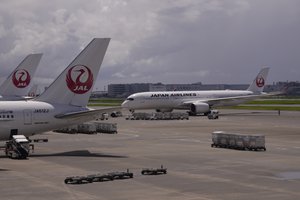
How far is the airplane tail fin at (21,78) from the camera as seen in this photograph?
66.9 m

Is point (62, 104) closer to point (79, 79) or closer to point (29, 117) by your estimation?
point (79, 79)

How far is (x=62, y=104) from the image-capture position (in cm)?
4150

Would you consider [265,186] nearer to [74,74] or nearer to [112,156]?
[112,156]

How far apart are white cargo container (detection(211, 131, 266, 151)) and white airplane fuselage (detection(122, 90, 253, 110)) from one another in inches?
2265

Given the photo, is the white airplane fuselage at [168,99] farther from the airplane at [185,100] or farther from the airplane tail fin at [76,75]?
the airplane tail fin at [76,75]

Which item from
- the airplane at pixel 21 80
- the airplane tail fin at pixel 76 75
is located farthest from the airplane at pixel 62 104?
the airplane at pixel 21 80

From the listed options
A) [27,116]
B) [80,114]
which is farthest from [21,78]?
[80,114]

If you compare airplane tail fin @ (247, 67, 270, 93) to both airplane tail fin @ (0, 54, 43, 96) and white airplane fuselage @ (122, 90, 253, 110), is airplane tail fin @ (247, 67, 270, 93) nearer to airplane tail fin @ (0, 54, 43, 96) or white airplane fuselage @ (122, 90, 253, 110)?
white airplane fuselage @ (122, 90, 253, 110)

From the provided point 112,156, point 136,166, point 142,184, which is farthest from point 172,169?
point 112,156

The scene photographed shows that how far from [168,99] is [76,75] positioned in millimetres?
64615

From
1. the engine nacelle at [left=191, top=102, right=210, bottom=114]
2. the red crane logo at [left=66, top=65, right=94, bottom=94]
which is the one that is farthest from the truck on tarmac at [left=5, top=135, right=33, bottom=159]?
the engine nacelle at [left=191, top=102, right=210, bottom=114]

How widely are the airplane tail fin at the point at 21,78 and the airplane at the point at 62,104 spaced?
86.7 ft

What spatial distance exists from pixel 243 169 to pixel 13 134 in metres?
17.6

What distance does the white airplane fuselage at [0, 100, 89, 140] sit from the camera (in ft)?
129
